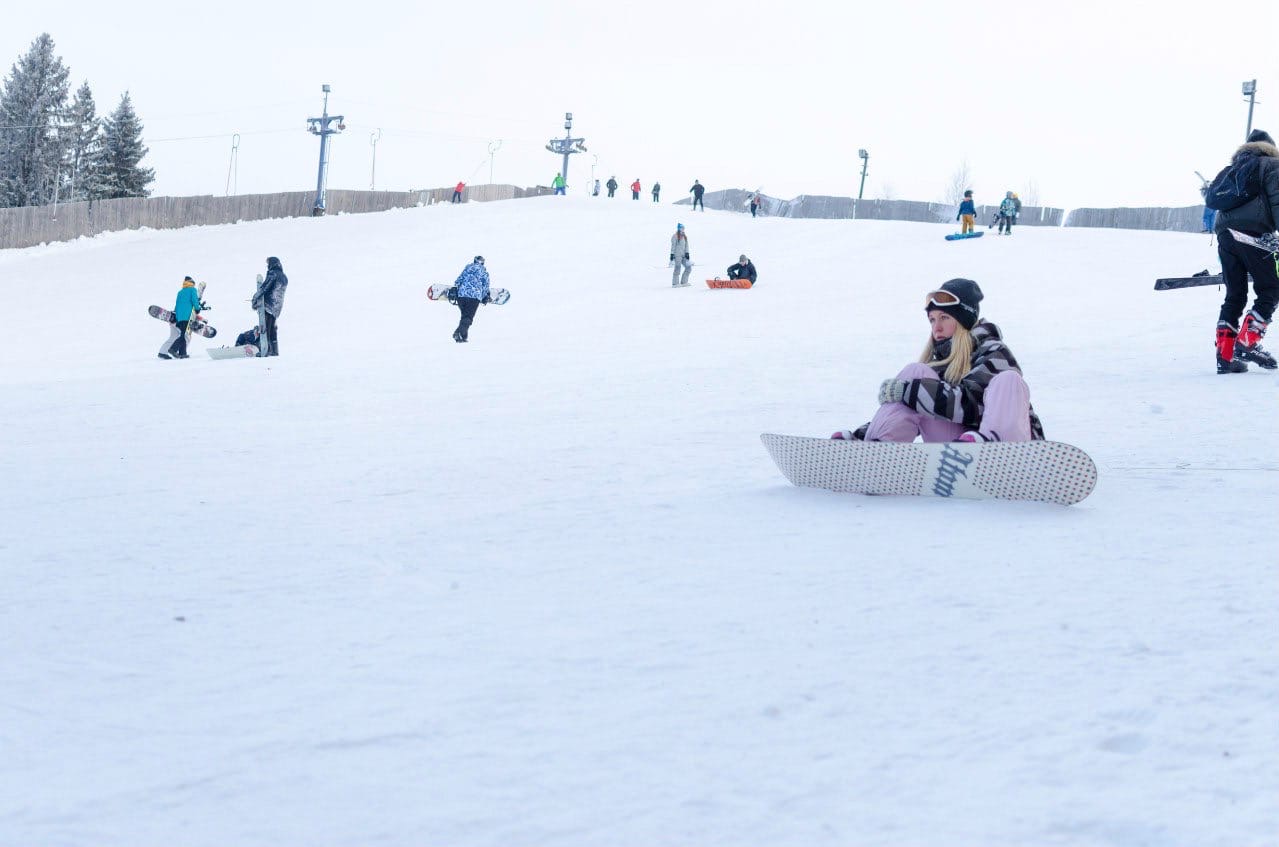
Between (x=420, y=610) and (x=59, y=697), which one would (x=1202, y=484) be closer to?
(x=420, y=610)

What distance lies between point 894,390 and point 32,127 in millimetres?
72343

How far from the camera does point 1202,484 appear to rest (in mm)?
5418

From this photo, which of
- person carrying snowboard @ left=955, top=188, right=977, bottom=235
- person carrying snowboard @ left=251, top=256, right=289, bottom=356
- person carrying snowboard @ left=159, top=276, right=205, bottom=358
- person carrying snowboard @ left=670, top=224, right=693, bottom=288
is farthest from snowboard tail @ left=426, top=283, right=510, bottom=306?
person carrying snowboard @ left=955, top=188, right=977, bottom=235

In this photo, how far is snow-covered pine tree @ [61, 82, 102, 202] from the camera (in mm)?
69125

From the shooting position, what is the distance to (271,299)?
1582 centimetres

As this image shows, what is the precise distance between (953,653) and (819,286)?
2124cm

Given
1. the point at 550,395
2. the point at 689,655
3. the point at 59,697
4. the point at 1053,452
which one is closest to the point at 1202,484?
the point at 1053,452

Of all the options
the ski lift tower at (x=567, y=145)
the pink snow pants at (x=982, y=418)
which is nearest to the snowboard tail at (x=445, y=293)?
the pink snow pants at (x=982, y=418)

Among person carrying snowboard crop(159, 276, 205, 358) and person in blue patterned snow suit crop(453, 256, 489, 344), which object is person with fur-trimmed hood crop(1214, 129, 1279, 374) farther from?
person carrying snowboard crop(159, 276, 205, 358)

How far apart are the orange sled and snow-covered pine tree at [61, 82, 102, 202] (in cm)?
5375

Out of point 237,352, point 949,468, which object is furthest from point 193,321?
point 949,468

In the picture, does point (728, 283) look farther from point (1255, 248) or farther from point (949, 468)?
point (949, 468)

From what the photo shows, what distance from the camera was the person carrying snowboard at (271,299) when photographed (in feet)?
51.8

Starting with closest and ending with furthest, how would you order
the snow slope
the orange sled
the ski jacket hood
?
the snow slope
the ski jacket hood
the orange sled
